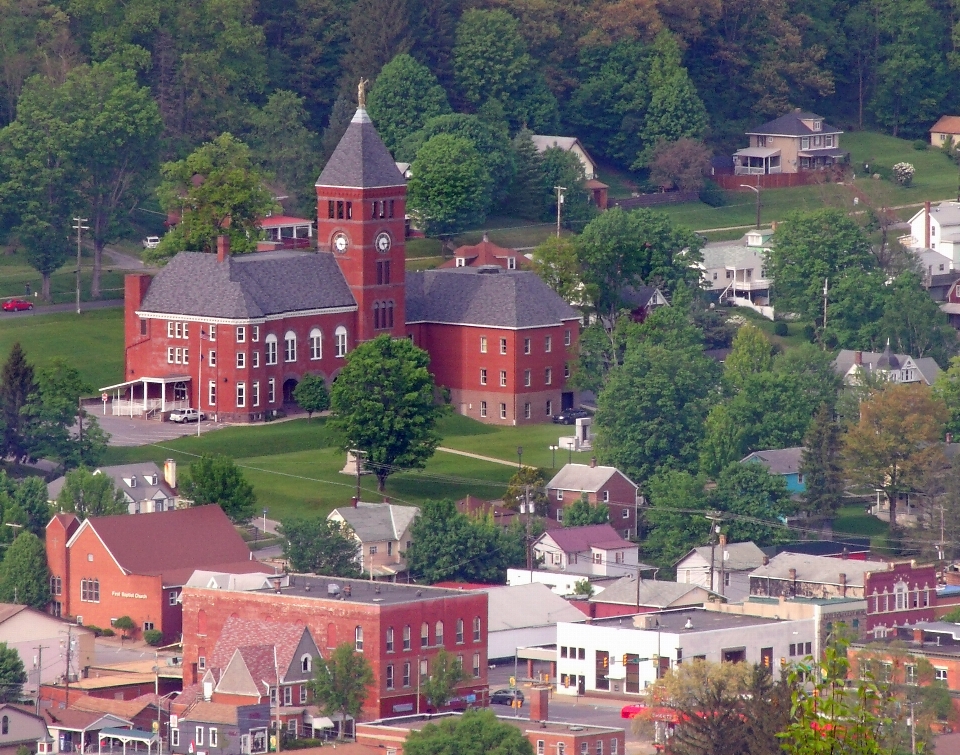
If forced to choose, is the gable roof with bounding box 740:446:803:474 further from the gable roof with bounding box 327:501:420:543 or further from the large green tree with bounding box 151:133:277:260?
the large green tree with bounding box 151:133:277:260

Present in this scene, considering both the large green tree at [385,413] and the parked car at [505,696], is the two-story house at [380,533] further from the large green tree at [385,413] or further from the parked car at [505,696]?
the parked car at [505,696]

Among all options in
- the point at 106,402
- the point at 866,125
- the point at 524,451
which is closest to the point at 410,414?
the point at 524,451

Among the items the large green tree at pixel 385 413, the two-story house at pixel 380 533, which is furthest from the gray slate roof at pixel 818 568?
the large green tree at pixel 385 413

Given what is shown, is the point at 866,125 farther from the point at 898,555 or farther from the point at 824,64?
the point at 898,555

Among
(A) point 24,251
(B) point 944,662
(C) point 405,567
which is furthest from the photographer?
(A) point 24,251

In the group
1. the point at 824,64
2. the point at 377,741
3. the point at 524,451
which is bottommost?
the point at 377,741

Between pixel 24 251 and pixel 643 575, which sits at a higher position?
pixel 24 251

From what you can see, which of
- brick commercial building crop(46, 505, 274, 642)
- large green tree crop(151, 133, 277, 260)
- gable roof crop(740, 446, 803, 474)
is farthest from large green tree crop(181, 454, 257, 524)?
large green tree crop(151, 133, 277, 260)
